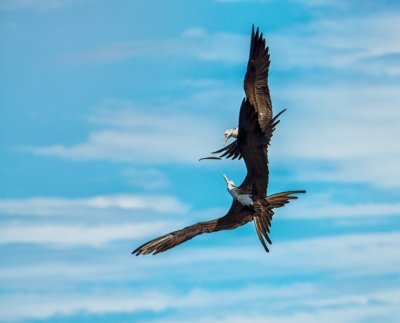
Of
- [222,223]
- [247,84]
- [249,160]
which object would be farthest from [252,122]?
[247,84]

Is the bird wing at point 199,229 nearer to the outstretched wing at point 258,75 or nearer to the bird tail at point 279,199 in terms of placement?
the bird tail at point 279,199

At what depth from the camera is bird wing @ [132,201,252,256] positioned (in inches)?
1090

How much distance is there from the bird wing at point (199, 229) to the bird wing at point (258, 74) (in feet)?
20.9

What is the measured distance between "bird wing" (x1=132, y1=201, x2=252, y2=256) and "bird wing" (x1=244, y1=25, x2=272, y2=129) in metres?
6.37

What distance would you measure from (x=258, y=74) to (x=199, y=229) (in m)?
8.32

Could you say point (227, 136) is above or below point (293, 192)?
above

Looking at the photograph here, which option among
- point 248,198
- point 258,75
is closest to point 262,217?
point 248,198

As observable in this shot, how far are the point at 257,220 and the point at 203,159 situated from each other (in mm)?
2395

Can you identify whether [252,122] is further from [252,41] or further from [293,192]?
[252,41]

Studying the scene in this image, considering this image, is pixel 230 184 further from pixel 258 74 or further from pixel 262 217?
pixel 258 74

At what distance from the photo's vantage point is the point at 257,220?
2781 cm

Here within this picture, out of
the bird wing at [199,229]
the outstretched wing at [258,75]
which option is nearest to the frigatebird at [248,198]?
the bird wing at [199,229]

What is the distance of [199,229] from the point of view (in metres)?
28.2

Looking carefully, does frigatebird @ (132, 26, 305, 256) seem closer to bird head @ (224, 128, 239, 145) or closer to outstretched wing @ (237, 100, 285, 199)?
outstretched wing @ (237, 100, 285, 199)
